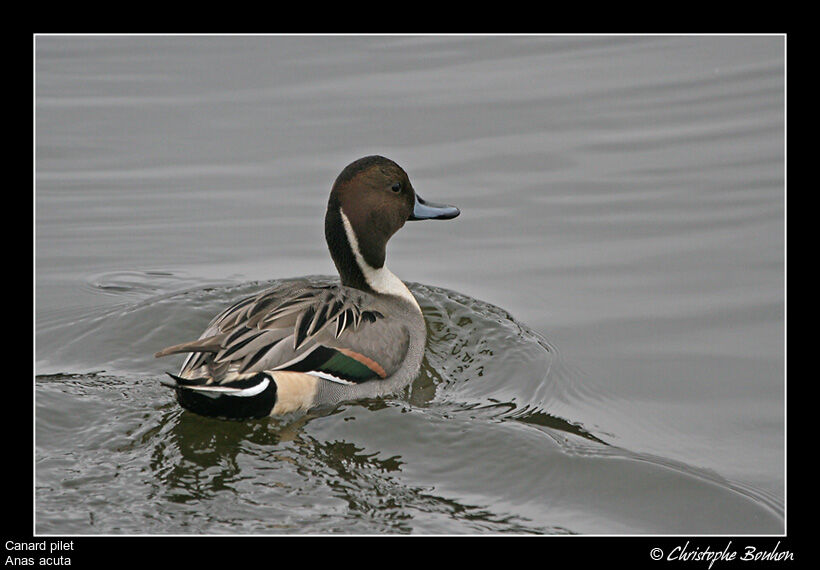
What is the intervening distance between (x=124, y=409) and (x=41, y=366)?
116cm

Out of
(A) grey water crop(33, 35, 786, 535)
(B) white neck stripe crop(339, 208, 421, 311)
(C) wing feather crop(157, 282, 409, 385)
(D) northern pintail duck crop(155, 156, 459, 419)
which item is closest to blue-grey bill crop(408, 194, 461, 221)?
(D) northern pintail duck crop(155, 156, 459, 419)

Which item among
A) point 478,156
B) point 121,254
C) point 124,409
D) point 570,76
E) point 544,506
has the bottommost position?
point 544,506

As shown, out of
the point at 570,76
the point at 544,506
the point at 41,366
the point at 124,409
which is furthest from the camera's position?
the point at 570,76

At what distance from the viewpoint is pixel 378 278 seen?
28.0 ft

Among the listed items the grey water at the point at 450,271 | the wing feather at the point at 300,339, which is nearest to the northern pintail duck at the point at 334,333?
the wing feather at the point at 300,339

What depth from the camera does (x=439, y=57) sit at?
12922 mm

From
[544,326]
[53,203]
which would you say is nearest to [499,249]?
[544,326]

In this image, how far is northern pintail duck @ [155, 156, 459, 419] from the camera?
22.4ft

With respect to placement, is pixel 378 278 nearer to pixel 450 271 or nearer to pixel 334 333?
pixel 334 333

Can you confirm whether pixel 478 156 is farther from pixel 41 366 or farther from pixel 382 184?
pixel 41 366

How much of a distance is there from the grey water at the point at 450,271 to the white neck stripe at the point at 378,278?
1.53ft

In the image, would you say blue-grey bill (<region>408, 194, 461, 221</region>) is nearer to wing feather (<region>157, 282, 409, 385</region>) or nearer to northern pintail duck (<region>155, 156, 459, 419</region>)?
northern pintail duck (<region>155, 156, 459, 419</region>)

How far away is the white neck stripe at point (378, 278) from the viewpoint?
838cm

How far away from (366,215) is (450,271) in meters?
1.57
